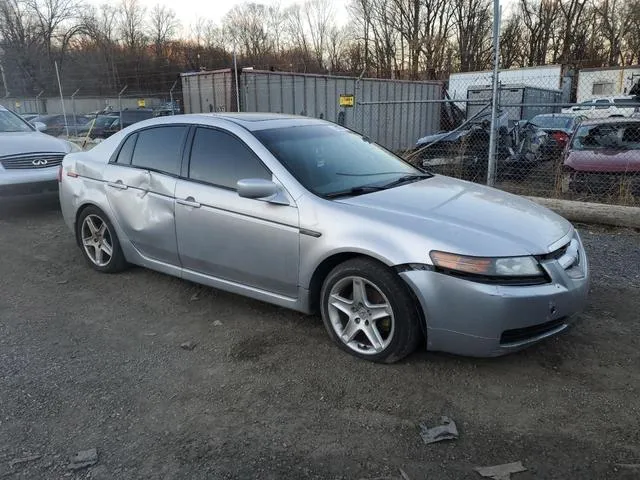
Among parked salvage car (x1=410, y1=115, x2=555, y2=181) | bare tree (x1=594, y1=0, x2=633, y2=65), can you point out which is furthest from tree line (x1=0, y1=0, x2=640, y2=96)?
parked salvage car (x1=410, y1=115, x2=555, y2=181)

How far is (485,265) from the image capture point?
3.01 metres

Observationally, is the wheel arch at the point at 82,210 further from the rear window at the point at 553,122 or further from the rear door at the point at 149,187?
the rear window at the point at 553,122

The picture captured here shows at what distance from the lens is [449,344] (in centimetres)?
313

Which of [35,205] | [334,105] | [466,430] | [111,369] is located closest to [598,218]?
[466,430]

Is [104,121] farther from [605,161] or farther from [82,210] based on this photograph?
[605,161]

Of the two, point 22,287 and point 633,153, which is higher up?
point 633,153

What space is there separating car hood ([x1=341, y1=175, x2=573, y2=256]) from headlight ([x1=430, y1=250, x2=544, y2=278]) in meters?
0.04

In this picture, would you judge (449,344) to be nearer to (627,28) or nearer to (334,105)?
(334,105)

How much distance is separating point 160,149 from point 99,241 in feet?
4.11

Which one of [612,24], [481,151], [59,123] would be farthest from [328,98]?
[612,24]

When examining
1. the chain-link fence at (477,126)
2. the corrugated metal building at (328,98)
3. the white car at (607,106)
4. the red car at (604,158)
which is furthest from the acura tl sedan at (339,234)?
the corrugated metal building at (328,98)

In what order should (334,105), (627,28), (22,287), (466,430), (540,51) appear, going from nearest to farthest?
(466,430), (22,287), (334,105), (627,28), (540,51)

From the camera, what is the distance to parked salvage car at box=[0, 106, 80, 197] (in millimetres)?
7531

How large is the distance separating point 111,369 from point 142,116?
590 inches
